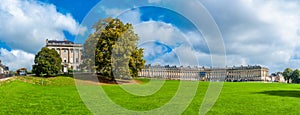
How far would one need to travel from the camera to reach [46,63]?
6956cm

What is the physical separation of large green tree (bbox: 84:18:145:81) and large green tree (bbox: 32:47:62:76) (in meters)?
20.5

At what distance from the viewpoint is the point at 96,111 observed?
14.7m

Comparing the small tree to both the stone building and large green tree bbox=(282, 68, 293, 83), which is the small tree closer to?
large green tree bbox=(282, 68, 293, 83)

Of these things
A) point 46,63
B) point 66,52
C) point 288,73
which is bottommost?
point 288,73

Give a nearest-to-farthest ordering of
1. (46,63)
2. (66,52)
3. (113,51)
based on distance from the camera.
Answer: (113,51) < (46,63) < (66,52)

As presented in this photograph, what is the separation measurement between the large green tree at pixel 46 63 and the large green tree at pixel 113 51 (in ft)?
67.3

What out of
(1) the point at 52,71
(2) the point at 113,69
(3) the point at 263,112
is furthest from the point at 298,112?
(1) the point at 52,71

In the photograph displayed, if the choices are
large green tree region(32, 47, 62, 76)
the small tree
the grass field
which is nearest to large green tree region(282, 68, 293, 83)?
the small tree

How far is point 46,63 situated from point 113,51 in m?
29.6

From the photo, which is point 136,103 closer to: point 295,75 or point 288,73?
point 295,75

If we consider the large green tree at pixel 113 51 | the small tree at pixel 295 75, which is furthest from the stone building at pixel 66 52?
the small tree at pixel 295 75

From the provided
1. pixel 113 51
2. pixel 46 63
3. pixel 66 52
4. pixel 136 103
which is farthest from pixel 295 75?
pixel 136 103

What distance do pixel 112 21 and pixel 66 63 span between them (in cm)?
8487

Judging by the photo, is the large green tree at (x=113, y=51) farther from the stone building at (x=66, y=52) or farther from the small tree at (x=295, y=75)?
the small tree at (x=295, y=75)
